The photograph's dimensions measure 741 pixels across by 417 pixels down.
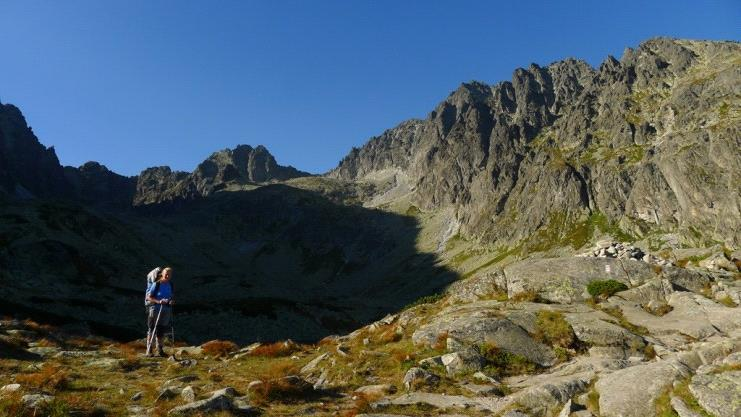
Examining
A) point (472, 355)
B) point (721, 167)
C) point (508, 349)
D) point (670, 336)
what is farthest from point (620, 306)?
point (721, 167)

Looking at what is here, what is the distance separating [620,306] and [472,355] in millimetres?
10003

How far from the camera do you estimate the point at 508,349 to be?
751 inches

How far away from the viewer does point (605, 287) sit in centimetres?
2544

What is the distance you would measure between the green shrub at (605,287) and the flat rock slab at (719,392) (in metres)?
13.7

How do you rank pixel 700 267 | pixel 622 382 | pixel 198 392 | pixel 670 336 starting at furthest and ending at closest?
pixel 700 267, pixel 670 336, pixel 198 392, pixel 622 382

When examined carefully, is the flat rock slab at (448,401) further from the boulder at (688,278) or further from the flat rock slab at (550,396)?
the boulder at (688,278)

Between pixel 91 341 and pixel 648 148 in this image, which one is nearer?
pixel 91 341

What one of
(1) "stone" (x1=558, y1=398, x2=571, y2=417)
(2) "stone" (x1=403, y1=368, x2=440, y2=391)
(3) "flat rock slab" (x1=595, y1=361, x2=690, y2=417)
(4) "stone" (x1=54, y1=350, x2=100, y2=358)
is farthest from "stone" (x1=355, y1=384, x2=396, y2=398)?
(4) "stone" (x1=54, y1=350, x2=100, y2=358)

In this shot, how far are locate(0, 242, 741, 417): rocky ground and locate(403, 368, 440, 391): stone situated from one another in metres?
0.05

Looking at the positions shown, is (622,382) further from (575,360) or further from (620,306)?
(620,306)

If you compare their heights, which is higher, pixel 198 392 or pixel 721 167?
pixel 721 167

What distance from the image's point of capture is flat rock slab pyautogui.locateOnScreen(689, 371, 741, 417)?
420 inches

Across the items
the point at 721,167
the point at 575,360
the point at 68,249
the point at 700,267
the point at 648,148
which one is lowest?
the point at 575,360

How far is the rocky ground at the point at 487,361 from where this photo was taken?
12.6 meters
